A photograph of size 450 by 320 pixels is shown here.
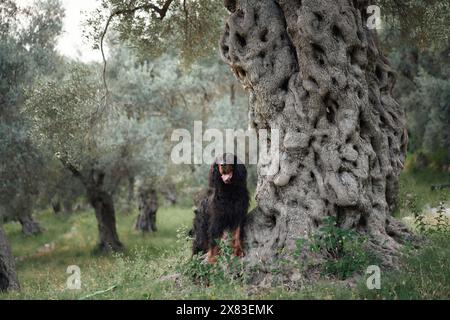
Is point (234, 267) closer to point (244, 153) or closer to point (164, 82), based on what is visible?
point (244, 153)

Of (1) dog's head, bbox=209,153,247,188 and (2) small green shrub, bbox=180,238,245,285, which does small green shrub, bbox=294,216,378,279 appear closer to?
(2) small green shrub, bbox=180,238,245,285

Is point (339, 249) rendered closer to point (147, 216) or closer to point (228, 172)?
point (228, 172)

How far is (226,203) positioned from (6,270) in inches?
234

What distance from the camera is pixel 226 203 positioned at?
8.79m

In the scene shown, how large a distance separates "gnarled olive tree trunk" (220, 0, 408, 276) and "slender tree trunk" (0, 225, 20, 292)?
5.95 meters

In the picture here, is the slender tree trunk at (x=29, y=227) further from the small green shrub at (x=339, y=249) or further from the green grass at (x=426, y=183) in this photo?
the small green shrub at (x=339, y=249)

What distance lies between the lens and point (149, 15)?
1485 cm

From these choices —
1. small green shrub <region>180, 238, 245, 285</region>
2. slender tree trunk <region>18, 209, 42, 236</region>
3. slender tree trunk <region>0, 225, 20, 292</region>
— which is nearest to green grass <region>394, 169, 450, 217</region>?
small green shrub <region>180, 238, 245, 285</region>

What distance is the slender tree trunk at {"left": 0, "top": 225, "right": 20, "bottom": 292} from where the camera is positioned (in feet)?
38.1

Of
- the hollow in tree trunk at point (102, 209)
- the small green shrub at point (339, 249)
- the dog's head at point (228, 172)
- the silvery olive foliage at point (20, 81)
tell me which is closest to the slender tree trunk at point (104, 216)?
the hollow in tree trunk at point (102, 209)

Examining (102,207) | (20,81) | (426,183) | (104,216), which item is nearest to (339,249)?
(20,81)

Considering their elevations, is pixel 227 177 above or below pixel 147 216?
above

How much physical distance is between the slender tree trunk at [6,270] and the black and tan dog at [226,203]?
5374 mm

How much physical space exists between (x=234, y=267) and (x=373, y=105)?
14.5 feet
